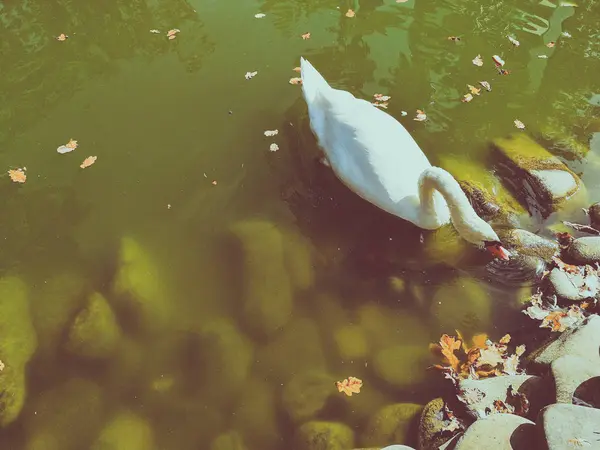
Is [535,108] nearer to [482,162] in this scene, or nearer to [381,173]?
[482,162]

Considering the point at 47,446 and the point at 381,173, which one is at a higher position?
the point at 381,173

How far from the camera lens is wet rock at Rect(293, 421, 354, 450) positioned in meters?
4.06

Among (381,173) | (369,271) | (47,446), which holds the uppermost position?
(381,173)

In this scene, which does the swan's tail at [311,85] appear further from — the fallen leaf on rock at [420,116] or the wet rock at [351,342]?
the wet rock at [351,342]

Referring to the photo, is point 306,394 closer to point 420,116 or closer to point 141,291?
point 141,291

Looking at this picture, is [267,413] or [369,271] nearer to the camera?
[267,413]

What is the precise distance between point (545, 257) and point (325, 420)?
2.54 m

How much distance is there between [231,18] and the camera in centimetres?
841

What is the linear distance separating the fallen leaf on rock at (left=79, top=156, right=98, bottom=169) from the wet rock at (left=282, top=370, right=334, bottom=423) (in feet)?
11.6

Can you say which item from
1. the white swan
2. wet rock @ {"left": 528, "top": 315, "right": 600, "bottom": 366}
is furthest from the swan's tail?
wet rock @ {"left": 528, "top": 315, "right": 600, "bottom": 366}

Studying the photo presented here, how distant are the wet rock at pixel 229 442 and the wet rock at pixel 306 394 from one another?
0.42m

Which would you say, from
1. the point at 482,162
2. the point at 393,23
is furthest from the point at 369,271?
the point at 393,23

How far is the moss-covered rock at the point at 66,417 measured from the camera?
13.9 feet

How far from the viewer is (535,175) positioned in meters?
5.77
